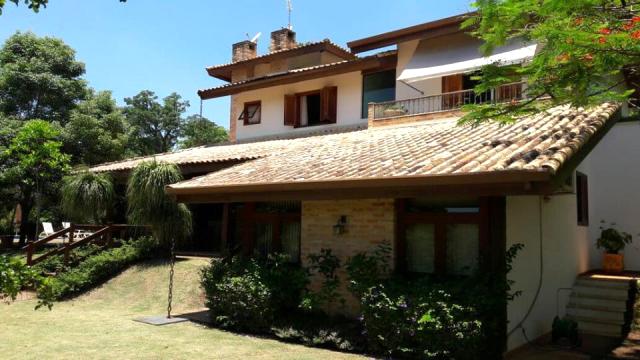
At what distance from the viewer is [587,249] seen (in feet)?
41.5

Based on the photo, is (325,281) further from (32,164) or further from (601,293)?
(32,164)

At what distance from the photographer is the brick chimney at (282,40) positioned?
25094 mm

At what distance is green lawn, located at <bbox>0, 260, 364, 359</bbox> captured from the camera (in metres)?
7.67

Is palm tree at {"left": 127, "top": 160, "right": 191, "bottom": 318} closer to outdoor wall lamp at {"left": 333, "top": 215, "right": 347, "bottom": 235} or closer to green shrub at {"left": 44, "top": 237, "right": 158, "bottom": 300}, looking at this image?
green shrub at {"left": 44, "top": 237, "right": 158, "bottom": 300}

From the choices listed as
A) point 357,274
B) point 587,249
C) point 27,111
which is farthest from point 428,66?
point 27,111

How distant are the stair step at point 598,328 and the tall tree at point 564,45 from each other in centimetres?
390

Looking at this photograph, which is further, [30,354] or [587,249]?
[587,249]

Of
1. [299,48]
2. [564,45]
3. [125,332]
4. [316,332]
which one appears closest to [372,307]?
[316,332]

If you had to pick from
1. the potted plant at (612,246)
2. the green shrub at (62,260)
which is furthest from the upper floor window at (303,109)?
the potted plant at (612,246)

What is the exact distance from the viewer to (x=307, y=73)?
66.2 feet

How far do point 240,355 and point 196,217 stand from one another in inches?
447

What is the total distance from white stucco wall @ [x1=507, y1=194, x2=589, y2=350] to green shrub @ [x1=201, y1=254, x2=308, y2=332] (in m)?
3.60

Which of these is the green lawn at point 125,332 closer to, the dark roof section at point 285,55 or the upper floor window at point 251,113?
the upper floor window at point 251,113

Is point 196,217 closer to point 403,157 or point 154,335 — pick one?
point 154,335
